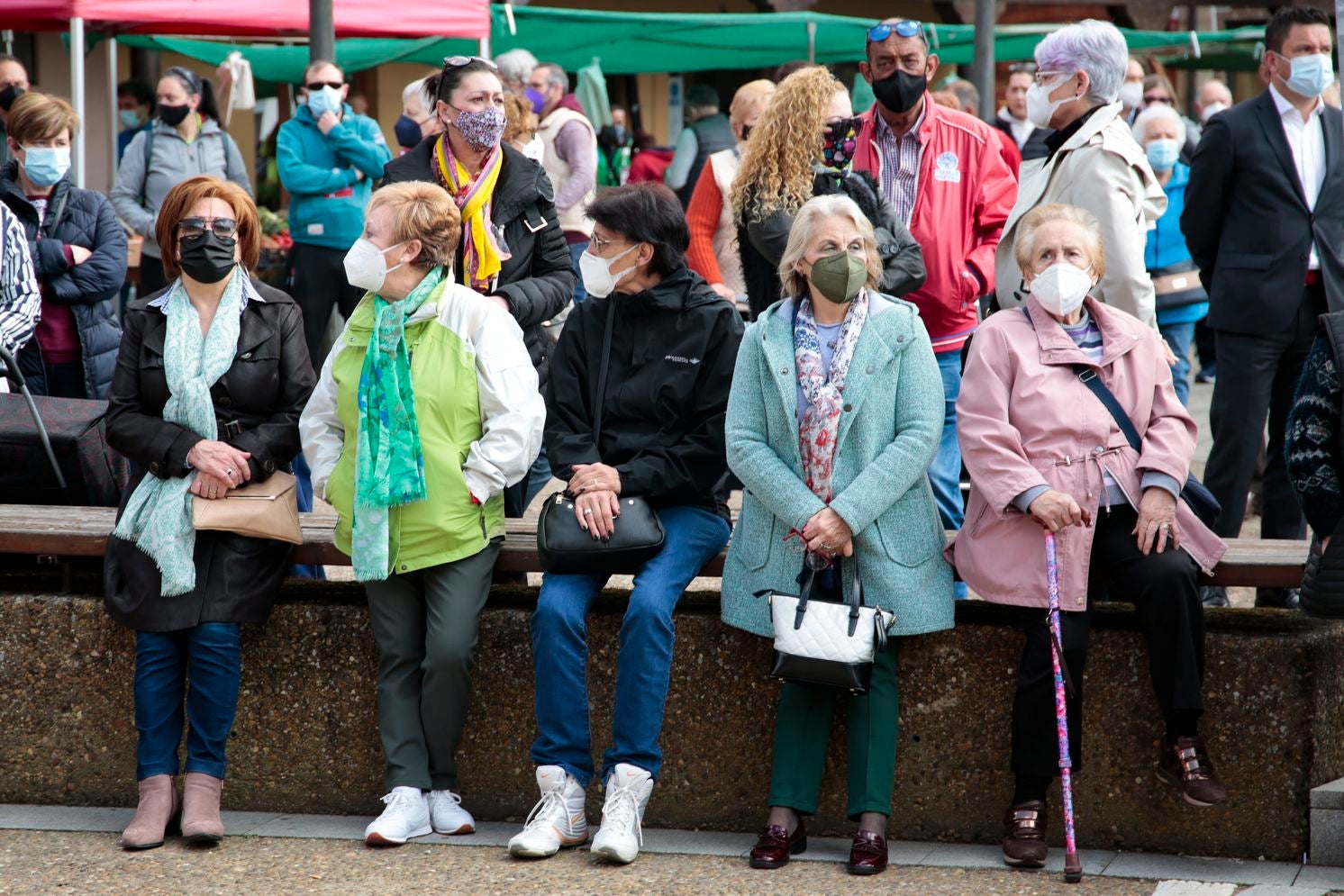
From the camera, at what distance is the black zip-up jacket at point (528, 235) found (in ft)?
16.4

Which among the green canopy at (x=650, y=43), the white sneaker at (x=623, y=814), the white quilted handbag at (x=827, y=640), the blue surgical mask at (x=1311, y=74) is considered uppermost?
the green canopy at (x=650, y=43)

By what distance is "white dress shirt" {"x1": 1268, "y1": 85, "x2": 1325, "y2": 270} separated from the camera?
5520 mm

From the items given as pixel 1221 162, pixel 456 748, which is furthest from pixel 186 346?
pixel 1221 162

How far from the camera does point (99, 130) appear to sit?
18281 mm

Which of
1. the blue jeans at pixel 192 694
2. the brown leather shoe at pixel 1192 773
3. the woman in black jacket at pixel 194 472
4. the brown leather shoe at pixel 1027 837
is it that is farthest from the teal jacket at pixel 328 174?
the brown leather shoe at pixel 1192 773

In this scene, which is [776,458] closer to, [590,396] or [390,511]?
[590,396]

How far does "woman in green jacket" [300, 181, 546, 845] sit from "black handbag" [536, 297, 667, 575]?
0.58 ft

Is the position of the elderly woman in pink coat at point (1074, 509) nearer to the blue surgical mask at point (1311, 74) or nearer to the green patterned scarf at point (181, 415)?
the blue surgical mask at point (1311, 74)

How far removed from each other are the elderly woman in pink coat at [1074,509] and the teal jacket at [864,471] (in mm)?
111

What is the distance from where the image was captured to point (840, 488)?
4129 millimetres

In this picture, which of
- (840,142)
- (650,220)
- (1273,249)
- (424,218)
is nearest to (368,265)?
(424,218)

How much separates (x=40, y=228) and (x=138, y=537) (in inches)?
95.3

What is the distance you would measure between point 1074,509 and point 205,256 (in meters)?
2.29

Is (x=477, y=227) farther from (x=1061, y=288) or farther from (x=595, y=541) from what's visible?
(x=1061, y=288)
